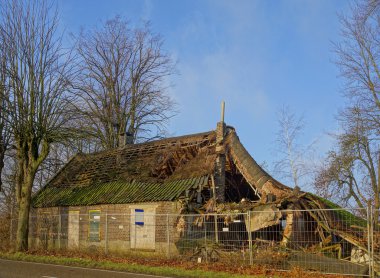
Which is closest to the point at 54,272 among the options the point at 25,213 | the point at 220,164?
the point at 25,213

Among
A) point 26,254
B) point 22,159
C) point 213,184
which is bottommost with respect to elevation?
point 26,254

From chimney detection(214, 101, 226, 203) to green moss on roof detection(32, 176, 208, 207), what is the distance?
3.71 feet

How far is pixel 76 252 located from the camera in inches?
762

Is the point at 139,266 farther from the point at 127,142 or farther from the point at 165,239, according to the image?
the point at 127,142

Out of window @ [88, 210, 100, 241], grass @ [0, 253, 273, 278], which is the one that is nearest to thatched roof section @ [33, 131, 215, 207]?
window @ [88, 210, 100, 241]

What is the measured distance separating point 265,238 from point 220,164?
4910 millimetres

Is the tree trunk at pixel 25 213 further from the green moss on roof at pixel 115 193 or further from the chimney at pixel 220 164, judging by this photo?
the chimney at pixel 220 164

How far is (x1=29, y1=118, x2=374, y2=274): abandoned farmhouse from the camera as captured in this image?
15891 millimetres

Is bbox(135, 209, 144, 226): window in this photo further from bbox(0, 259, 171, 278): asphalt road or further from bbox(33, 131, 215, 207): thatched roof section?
bbox(0, 259, 171, 278): asphalt road

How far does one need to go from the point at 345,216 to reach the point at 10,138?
17.6 m

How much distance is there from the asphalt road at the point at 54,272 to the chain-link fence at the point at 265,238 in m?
3.34

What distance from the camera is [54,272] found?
1331 centimetres

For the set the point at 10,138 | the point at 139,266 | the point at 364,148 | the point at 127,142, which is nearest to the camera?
the point at 139,266

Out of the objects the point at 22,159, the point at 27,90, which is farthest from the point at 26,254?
the point at 27,90
